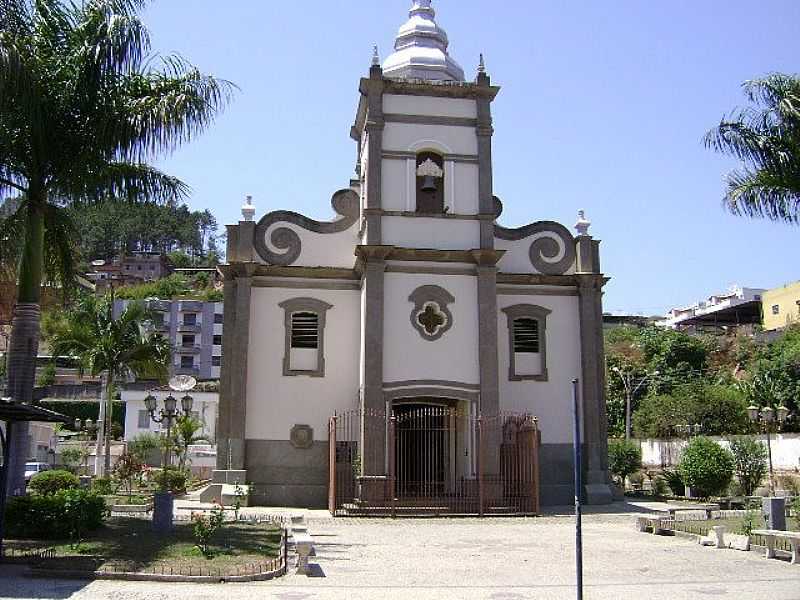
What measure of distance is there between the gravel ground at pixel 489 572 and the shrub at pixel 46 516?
2828 millimetres

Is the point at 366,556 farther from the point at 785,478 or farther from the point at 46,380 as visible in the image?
the point at 46,380

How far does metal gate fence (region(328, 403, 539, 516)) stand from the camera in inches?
884

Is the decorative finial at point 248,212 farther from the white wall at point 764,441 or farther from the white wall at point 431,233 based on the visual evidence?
the white wall at point 764,441

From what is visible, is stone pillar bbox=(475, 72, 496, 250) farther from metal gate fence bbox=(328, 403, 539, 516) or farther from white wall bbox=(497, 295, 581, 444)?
metal gate fence bbox=(328, 403, 539, 516)

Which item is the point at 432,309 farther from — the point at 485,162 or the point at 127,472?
the point at 127,472

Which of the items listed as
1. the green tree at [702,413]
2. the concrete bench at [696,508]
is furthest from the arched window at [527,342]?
the green tree at [702,413]

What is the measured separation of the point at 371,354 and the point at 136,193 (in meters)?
8.37

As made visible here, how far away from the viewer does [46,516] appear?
A: 48.1ft

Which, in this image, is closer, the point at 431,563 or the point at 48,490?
the point at 431,563

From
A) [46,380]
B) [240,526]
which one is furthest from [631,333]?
[240,526]

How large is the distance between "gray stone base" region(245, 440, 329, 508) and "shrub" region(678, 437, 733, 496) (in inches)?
432

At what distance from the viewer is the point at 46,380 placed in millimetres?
75312

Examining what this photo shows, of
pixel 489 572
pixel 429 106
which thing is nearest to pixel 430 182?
pixel 429 106

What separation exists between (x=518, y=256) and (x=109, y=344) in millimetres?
14526
